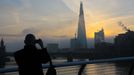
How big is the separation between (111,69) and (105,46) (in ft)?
161

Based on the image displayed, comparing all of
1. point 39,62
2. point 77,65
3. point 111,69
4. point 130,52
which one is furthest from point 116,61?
point 130,52

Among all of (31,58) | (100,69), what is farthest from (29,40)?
(100,69)

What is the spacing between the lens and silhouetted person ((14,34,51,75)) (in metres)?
6.23

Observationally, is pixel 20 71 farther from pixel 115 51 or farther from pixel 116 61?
pixel 115 51

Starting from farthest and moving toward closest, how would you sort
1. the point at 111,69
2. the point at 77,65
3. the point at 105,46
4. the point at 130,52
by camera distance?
the point at 105,46 → the point at 130,52 → the point at 111,69 → the point at 77,65

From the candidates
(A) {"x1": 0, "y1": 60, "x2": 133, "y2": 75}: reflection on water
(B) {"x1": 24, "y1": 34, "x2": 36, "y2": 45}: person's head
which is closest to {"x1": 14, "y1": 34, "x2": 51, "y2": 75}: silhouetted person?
(B) {"x1": 24, "y1": 34, "x2": 36, "y2": 45}: person's head

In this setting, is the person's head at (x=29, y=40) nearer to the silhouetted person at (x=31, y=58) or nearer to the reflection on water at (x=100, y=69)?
the silhouetted person at (x=31, y=58)

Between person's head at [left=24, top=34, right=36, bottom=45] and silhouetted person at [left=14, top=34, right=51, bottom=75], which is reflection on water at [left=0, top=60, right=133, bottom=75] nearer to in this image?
silhouetted person at [left=14, top=34, right=51, bottom=75]

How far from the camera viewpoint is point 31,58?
628 centimetres

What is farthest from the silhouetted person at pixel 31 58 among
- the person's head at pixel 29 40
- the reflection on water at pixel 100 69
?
the reflection on water at pixel 100 69

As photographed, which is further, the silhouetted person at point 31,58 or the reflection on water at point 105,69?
the reflection on water at point 105,69

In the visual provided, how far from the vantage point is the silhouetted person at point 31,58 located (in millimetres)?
6227

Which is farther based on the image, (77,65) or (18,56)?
(77,65)

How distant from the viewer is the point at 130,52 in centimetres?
5056
